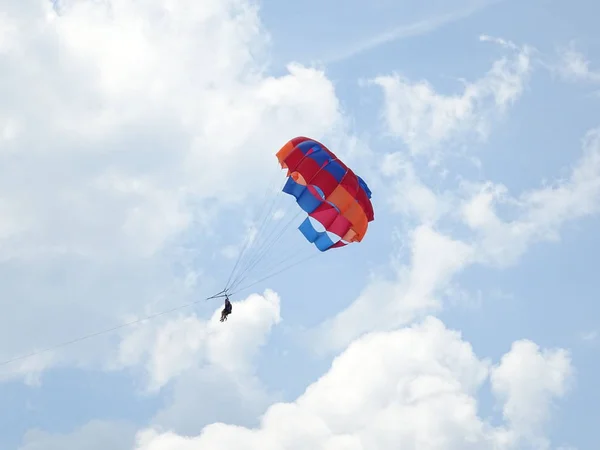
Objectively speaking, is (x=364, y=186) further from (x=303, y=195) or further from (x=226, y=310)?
(x=226, y=310)

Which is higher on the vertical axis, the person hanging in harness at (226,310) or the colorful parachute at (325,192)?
the colorful parachute at (325,192)

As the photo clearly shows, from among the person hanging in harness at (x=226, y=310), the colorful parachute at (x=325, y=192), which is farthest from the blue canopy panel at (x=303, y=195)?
the person hanging in harness at (x=226, y=310)

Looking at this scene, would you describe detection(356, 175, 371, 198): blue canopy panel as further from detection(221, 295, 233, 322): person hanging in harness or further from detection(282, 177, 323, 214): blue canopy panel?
detection(221, 295, 233, 322): person hanging in harness

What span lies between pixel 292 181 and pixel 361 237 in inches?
244

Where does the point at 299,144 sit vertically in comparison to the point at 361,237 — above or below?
above

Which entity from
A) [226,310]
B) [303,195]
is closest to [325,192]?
[303,195]

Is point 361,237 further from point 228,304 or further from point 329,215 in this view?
point 228,304

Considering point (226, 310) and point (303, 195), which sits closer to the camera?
point (226, 310)

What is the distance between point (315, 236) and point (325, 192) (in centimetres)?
373

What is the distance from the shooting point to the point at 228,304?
4422 cm

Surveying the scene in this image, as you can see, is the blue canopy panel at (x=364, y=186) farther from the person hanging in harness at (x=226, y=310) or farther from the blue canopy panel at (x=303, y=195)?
the person hanging in harness at (x=226, y=310)

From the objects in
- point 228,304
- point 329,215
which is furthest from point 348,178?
point 228,304

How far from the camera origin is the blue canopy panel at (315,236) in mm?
46125

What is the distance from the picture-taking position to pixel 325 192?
4434 cm
